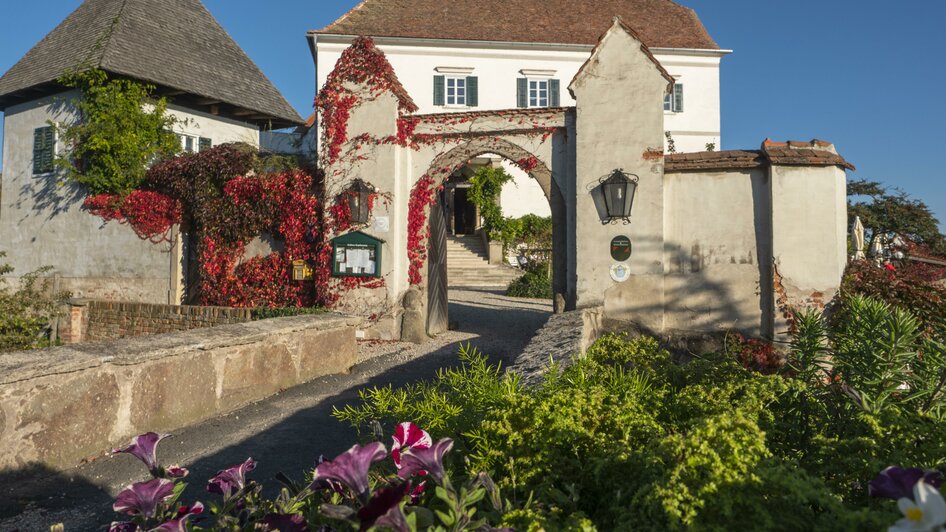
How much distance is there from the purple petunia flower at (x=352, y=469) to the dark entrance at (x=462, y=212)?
28013mm

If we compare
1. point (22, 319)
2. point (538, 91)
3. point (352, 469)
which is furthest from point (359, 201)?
point (538, 91)

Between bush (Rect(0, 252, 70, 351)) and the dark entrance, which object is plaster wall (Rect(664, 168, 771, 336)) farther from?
the dark entrance

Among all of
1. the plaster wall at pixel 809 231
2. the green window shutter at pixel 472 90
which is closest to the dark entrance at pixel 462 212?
the green window shutter at pixel 472 90

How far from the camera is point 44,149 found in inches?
601

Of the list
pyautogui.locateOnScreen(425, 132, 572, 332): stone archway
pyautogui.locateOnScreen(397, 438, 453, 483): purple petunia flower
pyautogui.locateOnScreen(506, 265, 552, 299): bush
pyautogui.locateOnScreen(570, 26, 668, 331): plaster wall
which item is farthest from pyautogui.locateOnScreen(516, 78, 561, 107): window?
pyautogui.locateOnScreen(397, 438, 453, 483): purple petunia flower

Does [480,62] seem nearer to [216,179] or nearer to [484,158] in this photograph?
[484,158]

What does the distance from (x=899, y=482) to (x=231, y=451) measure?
4.43m

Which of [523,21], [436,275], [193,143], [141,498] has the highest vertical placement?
[523,21]

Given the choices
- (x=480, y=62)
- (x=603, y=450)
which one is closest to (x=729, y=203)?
(x=603, y=450)

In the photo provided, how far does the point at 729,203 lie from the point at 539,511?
310 inches

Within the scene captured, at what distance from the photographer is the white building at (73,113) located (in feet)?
44.8

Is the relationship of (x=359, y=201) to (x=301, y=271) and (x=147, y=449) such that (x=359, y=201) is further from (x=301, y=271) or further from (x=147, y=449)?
(x=147, y=449)

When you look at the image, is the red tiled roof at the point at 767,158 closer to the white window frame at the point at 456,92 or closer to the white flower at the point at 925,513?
the white flower at the point at 925,513

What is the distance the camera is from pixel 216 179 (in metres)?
11.9
